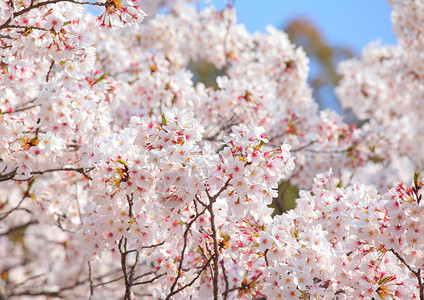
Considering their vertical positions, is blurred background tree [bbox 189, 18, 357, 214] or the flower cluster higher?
blurred background tree [bbox 189, 18, 357, 214]

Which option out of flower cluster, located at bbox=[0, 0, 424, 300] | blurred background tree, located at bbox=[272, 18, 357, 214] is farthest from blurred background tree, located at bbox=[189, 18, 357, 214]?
flower cluster, located at bbox=[0, 0, 424, 300]

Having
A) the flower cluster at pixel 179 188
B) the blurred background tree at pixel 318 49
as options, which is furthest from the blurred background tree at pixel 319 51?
the flower cluster at pixel 179 188

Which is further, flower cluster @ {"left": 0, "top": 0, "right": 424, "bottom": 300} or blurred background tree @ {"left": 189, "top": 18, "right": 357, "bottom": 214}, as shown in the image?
blurred background tree @ {"left": 189, "top": 18, "right": 357, "bottom": 214}

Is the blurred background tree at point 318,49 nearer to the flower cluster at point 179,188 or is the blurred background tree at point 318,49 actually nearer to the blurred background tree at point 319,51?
the blurred background tree at point 319,51

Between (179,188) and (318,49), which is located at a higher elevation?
(318,49)

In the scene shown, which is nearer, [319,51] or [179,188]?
[179,188]

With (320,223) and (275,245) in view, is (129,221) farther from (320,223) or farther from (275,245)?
(320,223)

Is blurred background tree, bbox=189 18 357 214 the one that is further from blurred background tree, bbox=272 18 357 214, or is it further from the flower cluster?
the flower cluster

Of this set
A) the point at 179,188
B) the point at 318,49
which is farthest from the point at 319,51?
the point at 179,188

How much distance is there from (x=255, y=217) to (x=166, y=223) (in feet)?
2.14

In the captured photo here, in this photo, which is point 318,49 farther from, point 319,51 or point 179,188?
point 179,188

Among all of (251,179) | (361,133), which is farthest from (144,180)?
(361,133)

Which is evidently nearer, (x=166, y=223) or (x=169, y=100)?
(x=166, y=223)

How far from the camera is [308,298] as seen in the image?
318 centimetres
